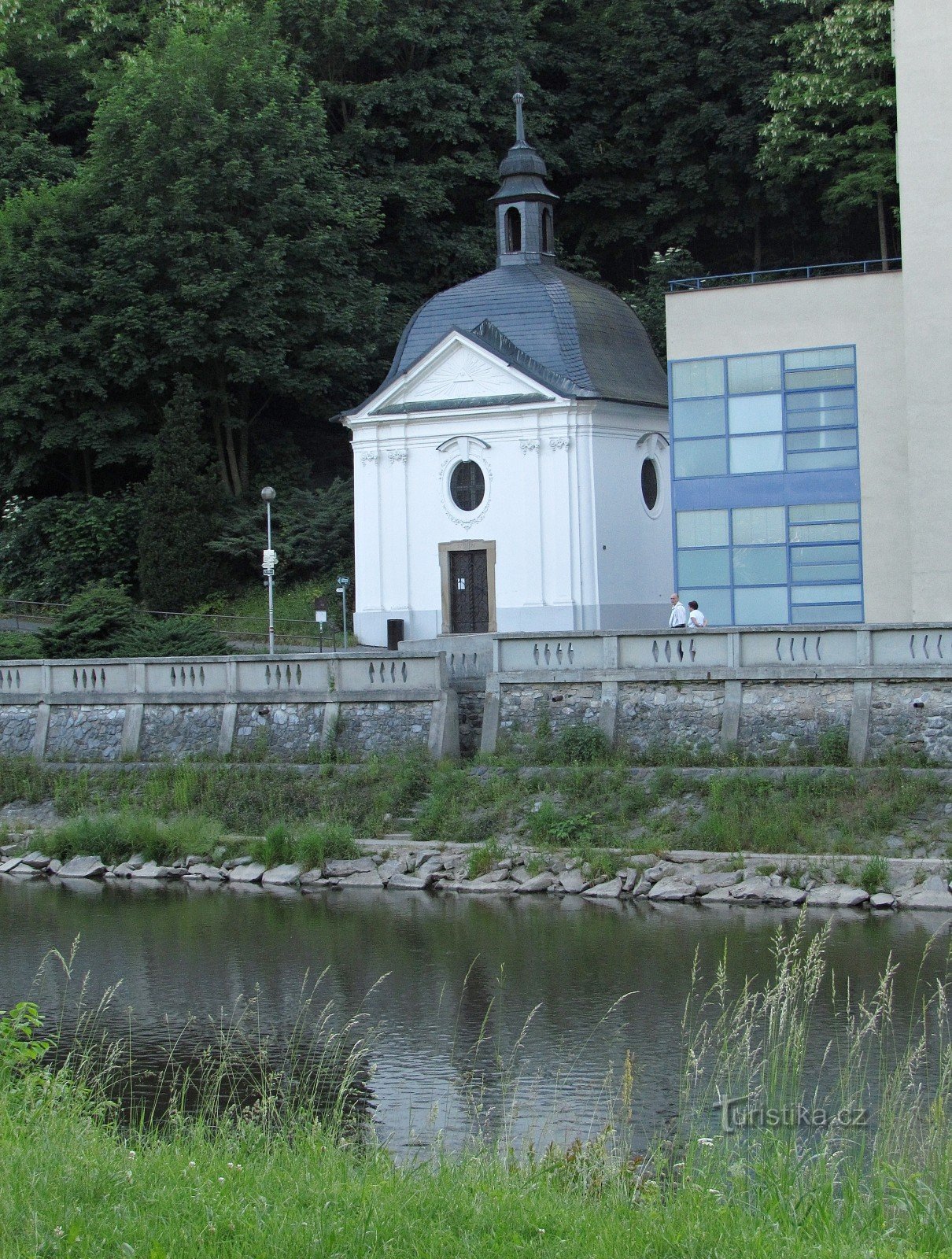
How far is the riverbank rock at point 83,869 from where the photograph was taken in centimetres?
2570

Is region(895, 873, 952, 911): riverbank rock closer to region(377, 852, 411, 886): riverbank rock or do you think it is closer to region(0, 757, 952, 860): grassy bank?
region(0, 757, 952, 860): grassy bank

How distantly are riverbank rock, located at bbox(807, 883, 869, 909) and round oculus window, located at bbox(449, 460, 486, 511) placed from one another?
20548 mm

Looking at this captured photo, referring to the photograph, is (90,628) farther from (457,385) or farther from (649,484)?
(649,484)

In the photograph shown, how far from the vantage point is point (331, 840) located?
82.2 feet

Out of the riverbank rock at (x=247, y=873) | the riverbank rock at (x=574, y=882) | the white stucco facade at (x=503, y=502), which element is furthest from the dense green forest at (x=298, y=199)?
the riverbank rock at (x=574, y=882)

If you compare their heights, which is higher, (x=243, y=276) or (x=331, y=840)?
(x=243, y=276)

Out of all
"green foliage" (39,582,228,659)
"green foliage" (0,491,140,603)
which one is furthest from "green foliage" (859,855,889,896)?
"green foliage" (0,491,140,603)

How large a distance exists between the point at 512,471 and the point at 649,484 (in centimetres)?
416

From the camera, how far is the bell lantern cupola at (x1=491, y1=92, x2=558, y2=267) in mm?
42156

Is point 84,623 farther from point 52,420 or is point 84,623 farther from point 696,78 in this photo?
point 696,78

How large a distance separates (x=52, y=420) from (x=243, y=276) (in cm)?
723

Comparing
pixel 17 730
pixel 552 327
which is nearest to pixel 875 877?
pixel 17 730

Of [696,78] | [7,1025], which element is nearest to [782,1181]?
[7,1025]

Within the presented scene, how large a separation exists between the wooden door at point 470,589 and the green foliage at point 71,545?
12300 mm
